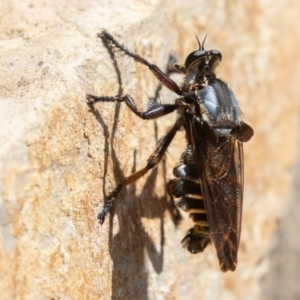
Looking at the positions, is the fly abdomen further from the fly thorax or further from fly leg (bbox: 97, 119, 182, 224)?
the fly thorax

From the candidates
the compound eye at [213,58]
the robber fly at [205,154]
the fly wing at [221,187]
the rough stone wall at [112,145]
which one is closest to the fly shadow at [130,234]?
the rough stone wall at [112,145]

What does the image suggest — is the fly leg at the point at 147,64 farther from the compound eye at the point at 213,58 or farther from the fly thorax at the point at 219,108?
the compound eye at the point at 213,58

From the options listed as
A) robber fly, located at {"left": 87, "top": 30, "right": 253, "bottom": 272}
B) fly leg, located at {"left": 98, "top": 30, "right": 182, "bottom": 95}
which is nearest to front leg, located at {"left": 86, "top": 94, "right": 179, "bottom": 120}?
robber fly, located at {"left": 87, "top": 30, "right": 253, "bottom": 272}

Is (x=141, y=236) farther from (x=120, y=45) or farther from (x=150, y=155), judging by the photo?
(x=120, y=45)

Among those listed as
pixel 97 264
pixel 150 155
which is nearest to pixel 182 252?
pixel 150 155

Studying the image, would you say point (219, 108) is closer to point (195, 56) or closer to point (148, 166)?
point (195, 56)

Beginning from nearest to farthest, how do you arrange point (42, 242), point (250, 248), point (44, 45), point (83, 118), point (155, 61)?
point (42, 242), point (83, 118), point (44, 45), point (155, 61), point (250, 248)
